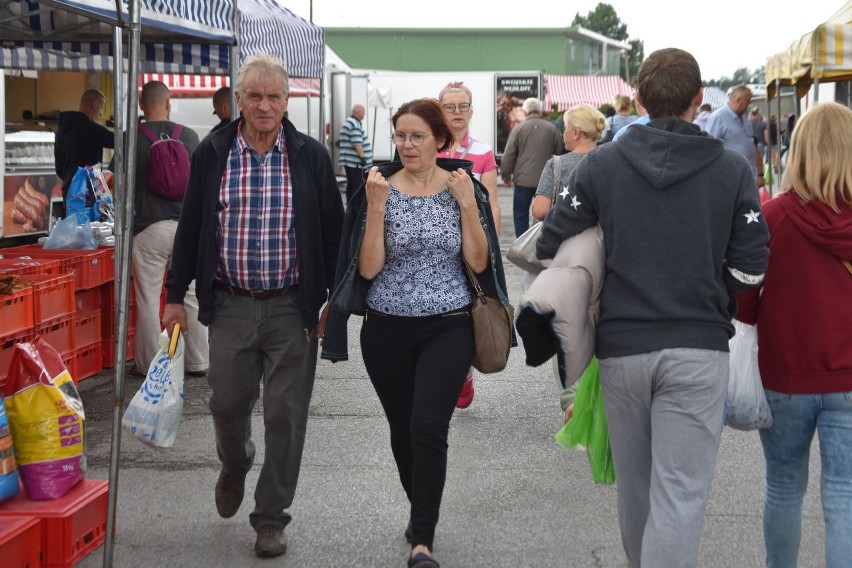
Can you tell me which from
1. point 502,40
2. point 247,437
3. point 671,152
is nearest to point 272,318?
point 247,437

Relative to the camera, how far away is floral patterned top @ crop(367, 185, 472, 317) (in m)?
4.33

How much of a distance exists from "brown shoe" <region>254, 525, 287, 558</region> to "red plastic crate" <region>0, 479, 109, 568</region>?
67 centimetres

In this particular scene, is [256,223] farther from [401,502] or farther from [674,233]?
[674,233]

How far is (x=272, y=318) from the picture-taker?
4570mm

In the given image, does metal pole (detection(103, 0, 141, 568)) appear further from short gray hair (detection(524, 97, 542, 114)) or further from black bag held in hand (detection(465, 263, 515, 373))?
short gray hair (detection(524, 97, 542, 114))

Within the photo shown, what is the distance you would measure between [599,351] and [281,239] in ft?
5.10

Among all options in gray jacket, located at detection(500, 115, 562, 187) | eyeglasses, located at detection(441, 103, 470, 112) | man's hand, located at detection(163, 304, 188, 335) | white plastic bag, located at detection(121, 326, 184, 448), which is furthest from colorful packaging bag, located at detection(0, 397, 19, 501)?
gray jacket, located at detection(500, 115, 562, 187)

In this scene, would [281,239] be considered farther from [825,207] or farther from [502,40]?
[502,40]

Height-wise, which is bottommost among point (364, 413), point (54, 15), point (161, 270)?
point (364, 413)

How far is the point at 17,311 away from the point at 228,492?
1.94 m

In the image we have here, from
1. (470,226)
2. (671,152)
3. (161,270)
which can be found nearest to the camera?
(671,152)

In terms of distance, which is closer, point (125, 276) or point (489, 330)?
point (125, 276)

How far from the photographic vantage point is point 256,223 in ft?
14.9

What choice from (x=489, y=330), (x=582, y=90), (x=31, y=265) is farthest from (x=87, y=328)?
(x=582, y=90)
